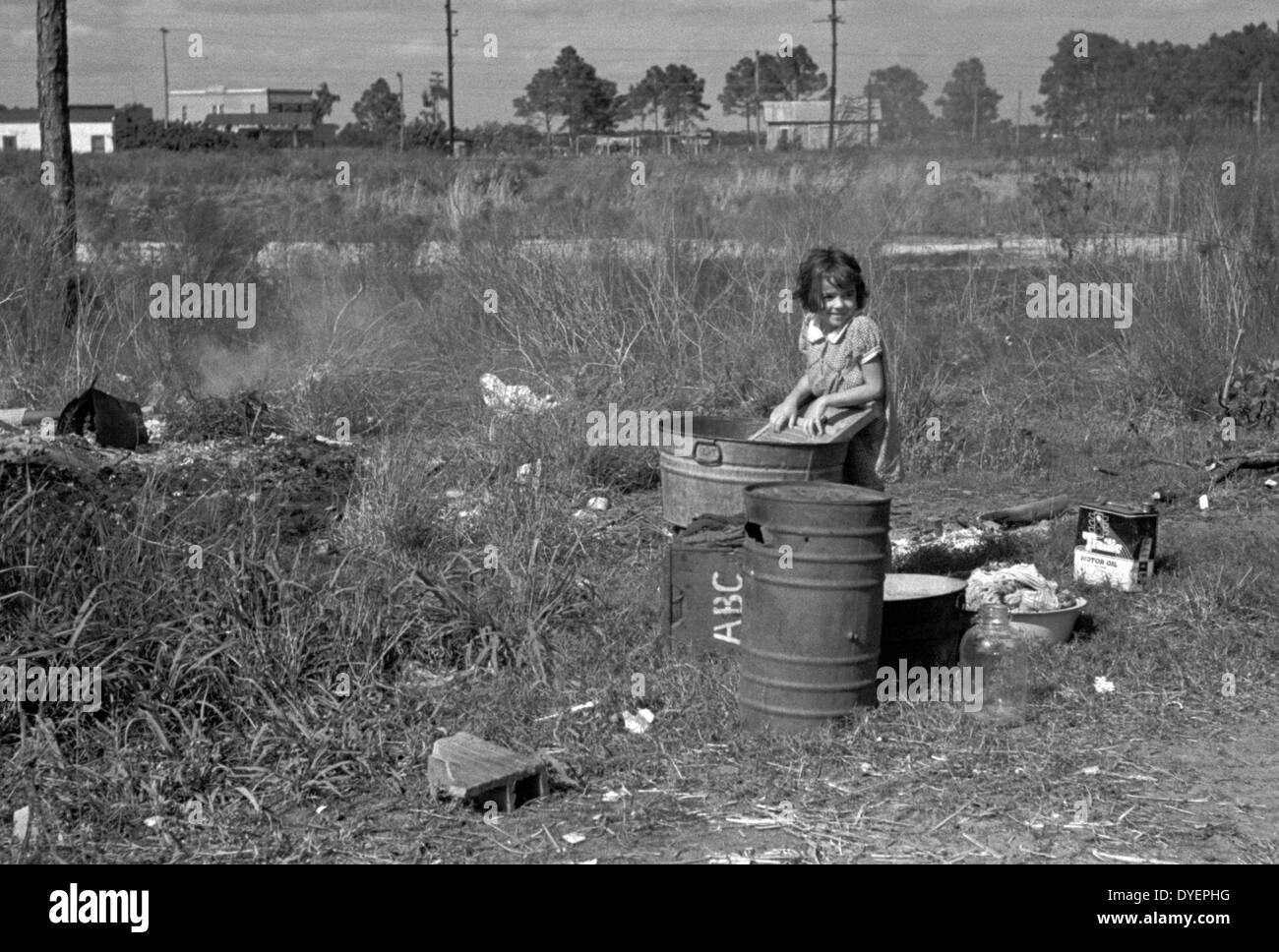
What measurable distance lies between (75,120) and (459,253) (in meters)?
82.7

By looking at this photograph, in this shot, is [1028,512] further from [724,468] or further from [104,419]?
[104,419]

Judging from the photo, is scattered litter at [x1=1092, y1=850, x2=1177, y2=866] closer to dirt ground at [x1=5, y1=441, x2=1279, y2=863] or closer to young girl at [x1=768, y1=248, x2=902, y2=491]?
dirt ground at [x1=5, y1=441, x2=1279, y2=863]

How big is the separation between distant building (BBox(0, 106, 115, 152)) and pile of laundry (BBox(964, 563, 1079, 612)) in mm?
76070

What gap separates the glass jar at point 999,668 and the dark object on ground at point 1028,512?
224 cm

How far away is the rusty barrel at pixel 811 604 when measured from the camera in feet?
15.8

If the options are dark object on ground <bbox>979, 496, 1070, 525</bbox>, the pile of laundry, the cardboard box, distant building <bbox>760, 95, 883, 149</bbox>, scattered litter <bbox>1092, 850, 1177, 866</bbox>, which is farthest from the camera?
distant building <bbox>760, 95, 883, 149</bbox>

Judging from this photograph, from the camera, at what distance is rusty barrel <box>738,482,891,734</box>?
4801 millimetres

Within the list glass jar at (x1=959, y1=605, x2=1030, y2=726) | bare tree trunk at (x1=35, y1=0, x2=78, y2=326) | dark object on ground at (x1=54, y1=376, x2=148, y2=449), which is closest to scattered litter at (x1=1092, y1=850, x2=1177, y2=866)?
glass jar at (x1=959, y1=605, x2=1030, y2=726)

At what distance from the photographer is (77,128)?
83.9 m

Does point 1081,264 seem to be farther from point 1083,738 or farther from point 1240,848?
point 1240,848

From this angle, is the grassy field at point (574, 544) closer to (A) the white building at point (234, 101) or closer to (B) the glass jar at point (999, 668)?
(B) the glass jar at point (999, 668)

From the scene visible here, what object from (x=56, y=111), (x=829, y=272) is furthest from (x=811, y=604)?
(x=56, y=111)

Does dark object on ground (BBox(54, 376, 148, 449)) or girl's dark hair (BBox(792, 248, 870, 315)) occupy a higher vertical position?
girl's dark hair (BBox(792, 248, 870, 315))

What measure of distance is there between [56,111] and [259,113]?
76.3 meters
